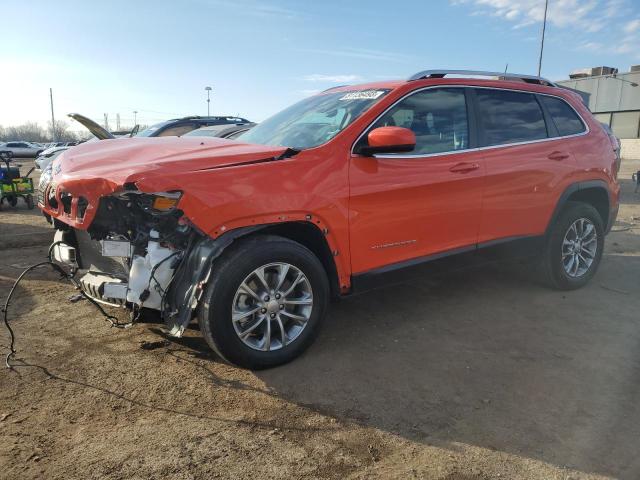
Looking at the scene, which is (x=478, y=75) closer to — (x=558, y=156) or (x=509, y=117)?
(x=509, y=117)

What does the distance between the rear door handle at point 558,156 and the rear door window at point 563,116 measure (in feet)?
0.75

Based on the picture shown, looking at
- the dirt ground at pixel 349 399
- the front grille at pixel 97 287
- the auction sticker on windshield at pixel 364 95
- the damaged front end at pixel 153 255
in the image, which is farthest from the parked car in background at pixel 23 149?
the damaged front end at pixel 153 255

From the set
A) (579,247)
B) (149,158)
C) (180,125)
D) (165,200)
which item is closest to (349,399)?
(165,200)

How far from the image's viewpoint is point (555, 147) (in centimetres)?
482

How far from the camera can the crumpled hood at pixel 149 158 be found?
9.77 feet

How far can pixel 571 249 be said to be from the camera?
204 inches

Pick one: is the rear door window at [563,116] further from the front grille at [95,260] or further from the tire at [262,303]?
the front grille at [95,260]

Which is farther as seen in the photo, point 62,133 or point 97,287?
point 62,133

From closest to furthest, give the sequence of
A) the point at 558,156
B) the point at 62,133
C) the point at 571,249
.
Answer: the point at 558,156, the point at 571,249, the point at 62,133

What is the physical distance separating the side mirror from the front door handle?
72 centimetres

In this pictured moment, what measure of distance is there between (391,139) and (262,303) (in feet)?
4.61

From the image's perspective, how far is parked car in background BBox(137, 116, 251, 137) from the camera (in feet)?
34.7

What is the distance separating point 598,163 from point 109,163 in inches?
184

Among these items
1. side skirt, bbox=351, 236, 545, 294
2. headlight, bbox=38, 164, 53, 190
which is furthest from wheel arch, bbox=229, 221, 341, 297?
headlight, bbox=38, 164, 53, 190
